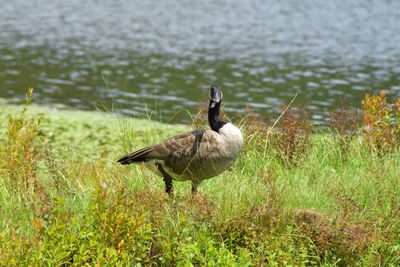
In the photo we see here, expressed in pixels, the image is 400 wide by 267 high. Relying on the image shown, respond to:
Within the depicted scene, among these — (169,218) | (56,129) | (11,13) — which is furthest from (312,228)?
(11,13)

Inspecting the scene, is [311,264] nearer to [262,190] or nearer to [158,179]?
[262,190]

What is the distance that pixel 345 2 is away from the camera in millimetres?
36375

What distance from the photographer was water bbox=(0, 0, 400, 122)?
1778cm

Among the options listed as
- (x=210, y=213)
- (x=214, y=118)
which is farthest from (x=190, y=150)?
(x=210, y=213)

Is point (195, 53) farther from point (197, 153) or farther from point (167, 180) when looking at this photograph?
point (197, 153)

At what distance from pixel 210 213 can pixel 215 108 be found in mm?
1153

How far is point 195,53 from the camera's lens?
23.5 metres

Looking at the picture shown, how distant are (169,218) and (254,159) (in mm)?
2557

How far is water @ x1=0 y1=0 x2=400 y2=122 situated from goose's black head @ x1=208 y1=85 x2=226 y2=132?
6015 mm

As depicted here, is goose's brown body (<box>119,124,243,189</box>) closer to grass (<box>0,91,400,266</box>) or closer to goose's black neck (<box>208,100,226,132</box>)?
goose's black neck (<box>208,100,226,132</box>)

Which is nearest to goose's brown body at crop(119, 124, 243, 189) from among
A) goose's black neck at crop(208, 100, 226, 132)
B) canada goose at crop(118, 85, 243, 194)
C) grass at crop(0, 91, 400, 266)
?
canada goose at crop(118, 85, 243, 194)

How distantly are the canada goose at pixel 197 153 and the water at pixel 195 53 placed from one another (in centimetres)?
598

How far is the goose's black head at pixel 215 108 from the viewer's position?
675cm

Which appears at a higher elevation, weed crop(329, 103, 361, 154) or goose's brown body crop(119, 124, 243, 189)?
goose's brown body crop(119, 124, 243, 189)
